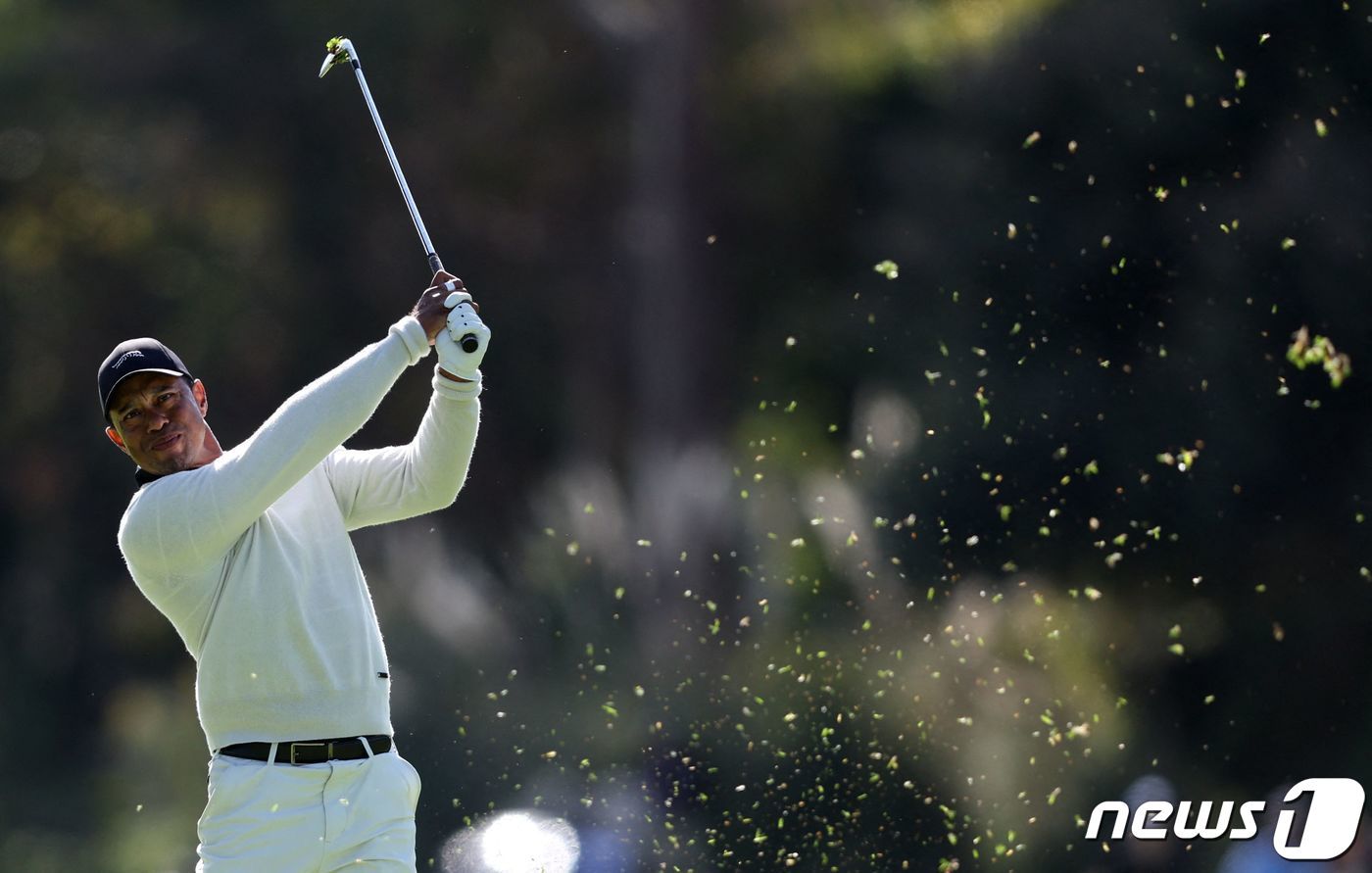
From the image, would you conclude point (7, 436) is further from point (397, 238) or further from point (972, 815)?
point (972, 815)

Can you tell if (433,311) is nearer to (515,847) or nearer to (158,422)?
(158,422)

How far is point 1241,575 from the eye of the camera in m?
11.0

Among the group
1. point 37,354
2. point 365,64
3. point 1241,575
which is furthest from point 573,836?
point 37,354

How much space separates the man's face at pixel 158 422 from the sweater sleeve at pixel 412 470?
269 millimetres

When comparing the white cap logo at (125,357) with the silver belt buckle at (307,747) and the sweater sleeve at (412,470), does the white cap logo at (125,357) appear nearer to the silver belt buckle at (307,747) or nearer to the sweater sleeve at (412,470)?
the sweater sleeve at (412,470)

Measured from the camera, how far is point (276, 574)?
11.0 ft

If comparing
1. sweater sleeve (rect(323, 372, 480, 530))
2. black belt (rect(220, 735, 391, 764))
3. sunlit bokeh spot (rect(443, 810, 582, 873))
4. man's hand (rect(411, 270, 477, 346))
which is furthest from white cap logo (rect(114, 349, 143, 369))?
sunlit bokeh spot (rect(443, 810, 582, 873))

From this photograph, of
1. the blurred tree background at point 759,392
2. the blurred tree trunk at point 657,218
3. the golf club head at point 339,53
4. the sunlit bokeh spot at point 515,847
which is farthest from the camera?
the blurred tree trunk at point 657,218

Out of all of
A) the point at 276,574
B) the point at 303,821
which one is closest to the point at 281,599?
the point at 276,574

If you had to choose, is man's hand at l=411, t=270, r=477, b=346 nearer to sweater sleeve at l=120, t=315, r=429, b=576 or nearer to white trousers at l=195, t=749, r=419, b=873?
sweater sleeve at l=120, t=315, r=429, b=576

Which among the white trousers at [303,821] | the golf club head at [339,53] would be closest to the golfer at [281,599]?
the white trousers at [303,821]

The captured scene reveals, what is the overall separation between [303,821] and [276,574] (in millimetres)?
429

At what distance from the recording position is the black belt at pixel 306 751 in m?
3.31

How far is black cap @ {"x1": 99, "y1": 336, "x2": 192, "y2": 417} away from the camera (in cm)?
343
